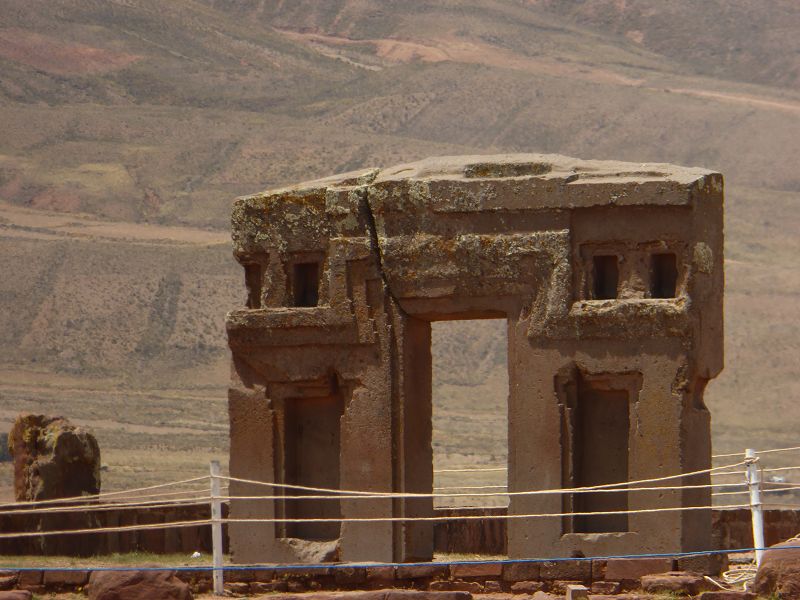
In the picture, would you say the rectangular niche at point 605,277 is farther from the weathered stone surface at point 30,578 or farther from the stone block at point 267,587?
the weathered stone surface at point 30,578

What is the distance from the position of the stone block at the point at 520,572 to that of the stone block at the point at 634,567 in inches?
25.7

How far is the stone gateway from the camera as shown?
17.1 meters

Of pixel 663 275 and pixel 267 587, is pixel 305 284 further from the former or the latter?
pixel 663 275

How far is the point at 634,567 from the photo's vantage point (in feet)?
54.6

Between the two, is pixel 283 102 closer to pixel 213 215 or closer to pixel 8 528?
pixel 213 215

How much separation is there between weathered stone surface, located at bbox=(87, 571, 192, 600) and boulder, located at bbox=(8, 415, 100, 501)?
734 cm

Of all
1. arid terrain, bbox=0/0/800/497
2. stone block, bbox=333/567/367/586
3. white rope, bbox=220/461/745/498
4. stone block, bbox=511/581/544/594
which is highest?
arid terrain, bbox=0/0/800/497

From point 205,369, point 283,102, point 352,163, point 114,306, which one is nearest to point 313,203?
point 205,369

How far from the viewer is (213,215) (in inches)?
2790

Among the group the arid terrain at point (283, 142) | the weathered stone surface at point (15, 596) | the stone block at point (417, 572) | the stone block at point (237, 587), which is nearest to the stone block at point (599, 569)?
the stone block at point (417, 572)

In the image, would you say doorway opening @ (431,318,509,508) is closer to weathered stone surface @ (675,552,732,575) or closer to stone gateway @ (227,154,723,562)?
stone gateway @ (227,154,723,562)

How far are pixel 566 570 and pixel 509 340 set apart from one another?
6.87 ft

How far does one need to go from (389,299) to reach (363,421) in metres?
1.10

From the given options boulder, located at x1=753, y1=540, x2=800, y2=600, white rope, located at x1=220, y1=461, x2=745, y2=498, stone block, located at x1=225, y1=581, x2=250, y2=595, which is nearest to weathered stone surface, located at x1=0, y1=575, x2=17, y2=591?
stone block, located at x1=225, y1=581, x2=250, y2=595
